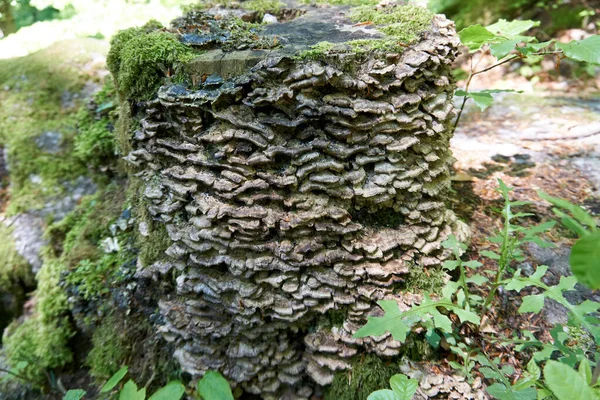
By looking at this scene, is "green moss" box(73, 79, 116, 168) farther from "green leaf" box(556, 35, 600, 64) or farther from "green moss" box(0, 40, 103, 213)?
"green leaf" box(556, 35, 600, 64)

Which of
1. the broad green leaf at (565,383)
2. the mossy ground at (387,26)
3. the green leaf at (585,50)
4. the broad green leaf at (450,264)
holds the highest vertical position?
the mossy ground at (387,26)

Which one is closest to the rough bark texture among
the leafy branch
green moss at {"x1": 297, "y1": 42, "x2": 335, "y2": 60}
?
green moss at {"x1": 297, "y1": 42, "x2": 335, "y2": 60}

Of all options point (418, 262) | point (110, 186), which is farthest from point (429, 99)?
point (110, 186)

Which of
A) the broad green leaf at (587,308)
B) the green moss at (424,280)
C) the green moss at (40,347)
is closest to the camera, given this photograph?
the broad green leaf at (587,308)

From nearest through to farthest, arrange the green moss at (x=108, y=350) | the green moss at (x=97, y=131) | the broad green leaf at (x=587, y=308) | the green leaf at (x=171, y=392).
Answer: the broad green leaf at (x=587, y=308), the green leaf at (x=171, y=392), the green moss at (x=108, y=350), the green moss at (x=97, y=131)

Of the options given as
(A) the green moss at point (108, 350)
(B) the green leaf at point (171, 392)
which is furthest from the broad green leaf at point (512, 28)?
(A) the green moss at point (108, 350)

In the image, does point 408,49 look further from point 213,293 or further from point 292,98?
point 213,293

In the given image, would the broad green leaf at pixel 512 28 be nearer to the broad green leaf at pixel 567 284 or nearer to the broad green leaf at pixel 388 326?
the broad green leaf at pixel 567 284
